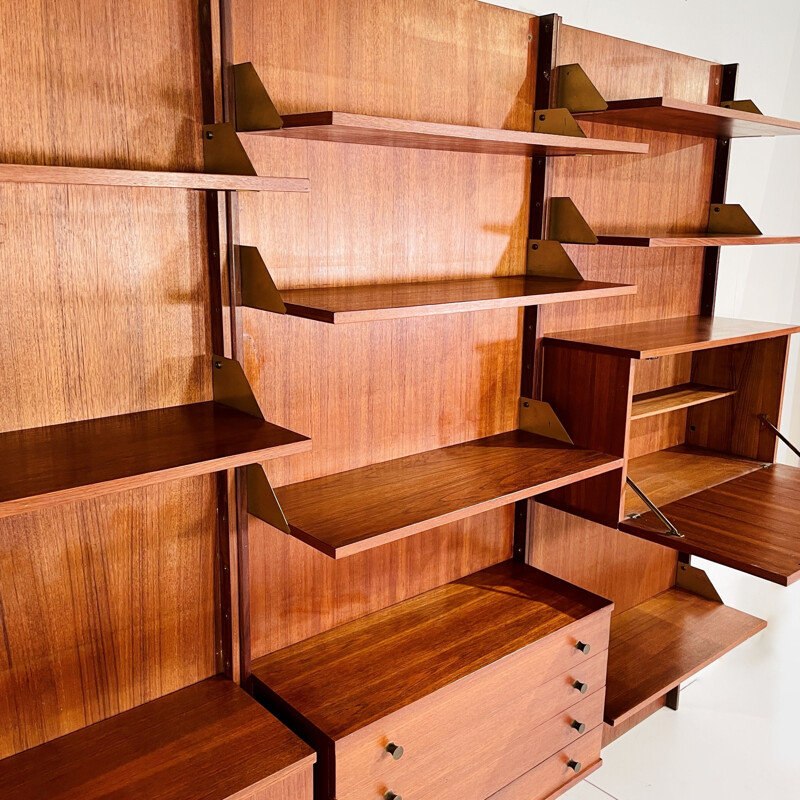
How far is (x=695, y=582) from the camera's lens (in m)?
2.74

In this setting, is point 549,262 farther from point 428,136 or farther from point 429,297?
point 428,136

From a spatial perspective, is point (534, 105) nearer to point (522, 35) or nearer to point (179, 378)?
point (522, 35)

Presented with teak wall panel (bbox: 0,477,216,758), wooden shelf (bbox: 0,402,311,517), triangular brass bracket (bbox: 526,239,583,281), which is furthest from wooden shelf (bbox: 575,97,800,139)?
teak wall panel (bbox: 0,477,216,758)

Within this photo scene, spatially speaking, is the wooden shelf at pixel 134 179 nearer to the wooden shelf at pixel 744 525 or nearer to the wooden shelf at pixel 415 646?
the wooden shelf at pixel 415 646

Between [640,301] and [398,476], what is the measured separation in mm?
1009

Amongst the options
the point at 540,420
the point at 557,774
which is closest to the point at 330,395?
the point at 540,420

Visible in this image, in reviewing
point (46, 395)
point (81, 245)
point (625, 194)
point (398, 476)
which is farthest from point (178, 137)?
point (625, 194)

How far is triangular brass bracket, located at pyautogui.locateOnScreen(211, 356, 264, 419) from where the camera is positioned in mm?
1440

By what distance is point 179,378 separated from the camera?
147 centimetres

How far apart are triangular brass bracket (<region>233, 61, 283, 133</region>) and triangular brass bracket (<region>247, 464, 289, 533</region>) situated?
0.60 meters

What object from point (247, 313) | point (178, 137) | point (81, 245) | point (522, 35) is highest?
point (522, 35)

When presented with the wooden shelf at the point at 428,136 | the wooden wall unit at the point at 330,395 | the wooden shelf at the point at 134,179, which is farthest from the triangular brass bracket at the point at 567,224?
the wooden shelf at the point at 134,179

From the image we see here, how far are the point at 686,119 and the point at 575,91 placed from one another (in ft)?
0.98

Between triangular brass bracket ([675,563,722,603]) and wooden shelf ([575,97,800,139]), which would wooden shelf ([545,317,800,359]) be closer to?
wooden shelf ([575,97,800,139])
